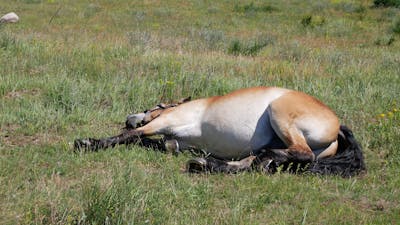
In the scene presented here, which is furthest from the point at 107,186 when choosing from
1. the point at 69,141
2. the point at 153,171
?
the point at 69,141

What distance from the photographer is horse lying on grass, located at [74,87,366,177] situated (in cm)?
550

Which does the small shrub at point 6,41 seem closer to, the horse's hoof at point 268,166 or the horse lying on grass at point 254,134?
the horse lying on grass at point 254,134

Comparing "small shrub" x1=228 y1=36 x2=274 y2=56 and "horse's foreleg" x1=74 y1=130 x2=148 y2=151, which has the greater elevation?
"horse's foreleg" x1=74 y1=130 x2=148 y2=151

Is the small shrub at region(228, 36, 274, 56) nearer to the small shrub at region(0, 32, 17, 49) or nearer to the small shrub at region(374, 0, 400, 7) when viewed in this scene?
the small shrub at region(0, 32, 17, 49)

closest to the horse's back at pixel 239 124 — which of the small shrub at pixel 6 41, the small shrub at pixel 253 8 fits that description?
the small shrub at pixel 6 41

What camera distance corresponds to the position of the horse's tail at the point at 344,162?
5.53 m

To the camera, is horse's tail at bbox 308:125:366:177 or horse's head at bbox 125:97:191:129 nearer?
horse's tail at bbox 308:125:366:177

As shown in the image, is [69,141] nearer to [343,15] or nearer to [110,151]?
[110,151]

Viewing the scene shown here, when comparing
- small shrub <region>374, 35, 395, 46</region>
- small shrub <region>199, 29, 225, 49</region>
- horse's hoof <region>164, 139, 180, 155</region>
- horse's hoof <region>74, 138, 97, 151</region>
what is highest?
horse's hoof <region>74, 138, 97, 151</region>

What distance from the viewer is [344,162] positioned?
5.64 m

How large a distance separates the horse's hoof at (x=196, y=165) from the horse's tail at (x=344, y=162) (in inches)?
39.2

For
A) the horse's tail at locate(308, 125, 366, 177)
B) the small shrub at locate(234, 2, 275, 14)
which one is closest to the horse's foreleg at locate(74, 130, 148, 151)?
the horse's tail at locate(308, 125, 366, 177)

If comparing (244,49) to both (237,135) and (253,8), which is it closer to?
(237,135)

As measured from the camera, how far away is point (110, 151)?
5809mm
